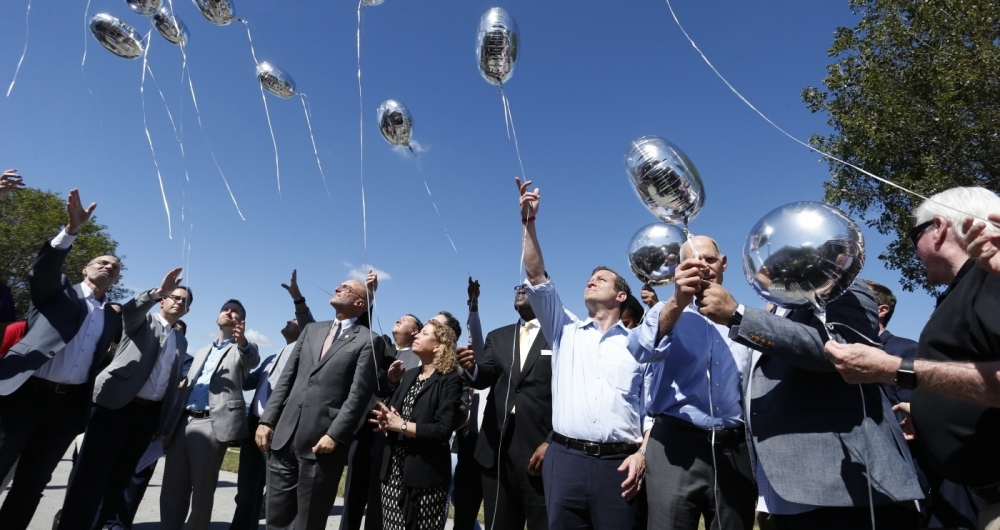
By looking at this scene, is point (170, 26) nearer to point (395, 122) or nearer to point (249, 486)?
point (395, 122)

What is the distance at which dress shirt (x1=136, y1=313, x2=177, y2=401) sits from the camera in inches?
179

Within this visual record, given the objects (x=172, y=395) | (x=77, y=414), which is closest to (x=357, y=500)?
(x=172, y=395)

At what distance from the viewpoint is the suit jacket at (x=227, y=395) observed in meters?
4.89

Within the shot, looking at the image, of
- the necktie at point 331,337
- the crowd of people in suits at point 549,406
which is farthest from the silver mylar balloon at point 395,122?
the necktie at point 331,337

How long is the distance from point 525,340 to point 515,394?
1.51 feet

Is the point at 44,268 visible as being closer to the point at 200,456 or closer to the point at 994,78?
the point at 200,456

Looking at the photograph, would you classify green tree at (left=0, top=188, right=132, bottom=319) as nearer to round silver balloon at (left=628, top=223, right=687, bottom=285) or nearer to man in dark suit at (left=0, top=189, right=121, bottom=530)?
man in dark suit at (left=0, top=189, right=121, bottom=530)

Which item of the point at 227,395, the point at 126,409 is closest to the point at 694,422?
the point at 227,395

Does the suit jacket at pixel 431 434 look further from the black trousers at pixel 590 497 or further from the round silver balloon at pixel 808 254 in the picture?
the round silver balloon at pixel 808 254

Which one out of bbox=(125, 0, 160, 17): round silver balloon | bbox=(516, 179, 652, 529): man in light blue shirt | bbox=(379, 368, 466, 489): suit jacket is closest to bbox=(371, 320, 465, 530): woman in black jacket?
bbox=(379, 368, 466, 489): suit jacket

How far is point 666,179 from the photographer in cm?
273

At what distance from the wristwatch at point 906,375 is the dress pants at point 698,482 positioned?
3.60ft

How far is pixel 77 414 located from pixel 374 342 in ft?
7.03

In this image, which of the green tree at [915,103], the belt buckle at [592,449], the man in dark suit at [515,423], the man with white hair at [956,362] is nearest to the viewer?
the man with white hair at [956,362]
